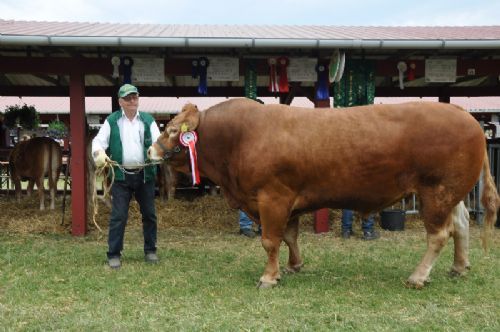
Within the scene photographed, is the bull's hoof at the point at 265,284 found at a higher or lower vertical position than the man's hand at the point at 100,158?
lower

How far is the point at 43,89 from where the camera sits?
36.3 feet

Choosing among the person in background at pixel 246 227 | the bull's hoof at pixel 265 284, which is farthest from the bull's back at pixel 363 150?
the person in background at pixel 246 227

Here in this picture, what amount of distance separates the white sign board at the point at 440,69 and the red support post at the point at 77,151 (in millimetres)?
4978

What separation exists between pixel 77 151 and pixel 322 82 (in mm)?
3604

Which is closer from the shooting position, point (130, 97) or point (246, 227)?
point (130, 97)

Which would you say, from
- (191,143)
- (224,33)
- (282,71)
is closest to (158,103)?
(224,33)

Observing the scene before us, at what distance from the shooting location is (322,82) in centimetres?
723

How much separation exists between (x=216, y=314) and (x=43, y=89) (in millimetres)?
8834

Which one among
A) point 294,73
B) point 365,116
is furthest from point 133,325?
point 294,73

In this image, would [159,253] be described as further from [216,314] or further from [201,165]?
[216,314]

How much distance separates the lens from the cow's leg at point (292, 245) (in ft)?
16.8

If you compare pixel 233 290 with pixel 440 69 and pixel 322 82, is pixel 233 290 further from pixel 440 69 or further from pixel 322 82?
pixel 440 69

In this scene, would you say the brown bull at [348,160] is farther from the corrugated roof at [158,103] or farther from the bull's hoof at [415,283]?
the corrugated roof at [158,103]

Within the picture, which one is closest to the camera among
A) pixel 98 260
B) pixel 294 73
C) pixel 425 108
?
pixel 425 108
